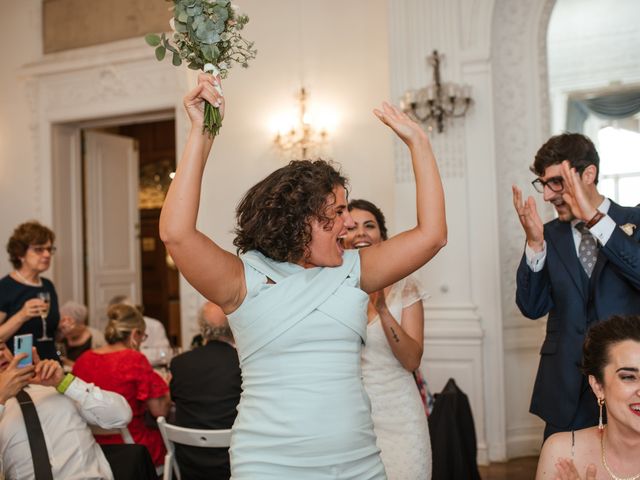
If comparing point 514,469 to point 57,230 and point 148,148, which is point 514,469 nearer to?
Answer: point 57,230

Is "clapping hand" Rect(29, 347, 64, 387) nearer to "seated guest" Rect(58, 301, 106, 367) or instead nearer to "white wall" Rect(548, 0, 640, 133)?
"seated guest" Rect(58, 301, 106, 367)

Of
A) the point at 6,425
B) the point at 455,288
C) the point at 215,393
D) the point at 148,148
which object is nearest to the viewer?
the point at 6,425

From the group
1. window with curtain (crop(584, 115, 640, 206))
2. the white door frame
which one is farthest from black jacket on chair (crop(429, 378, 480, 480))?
the white door frame

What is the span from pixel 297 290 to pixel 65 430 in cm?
161

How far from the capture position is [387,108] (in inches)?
63.1

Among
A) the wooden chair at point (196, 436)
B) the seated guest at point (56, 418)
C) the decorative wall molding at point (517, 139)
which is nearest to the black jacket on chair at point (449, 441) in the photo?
the wooden chair at point (196, 436)

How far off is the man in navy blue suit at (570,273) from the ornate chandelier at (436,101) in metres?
2.12

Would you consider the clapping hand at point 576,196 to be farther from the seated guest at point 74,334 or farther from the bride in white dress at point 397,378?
the seated guest at point 74,334

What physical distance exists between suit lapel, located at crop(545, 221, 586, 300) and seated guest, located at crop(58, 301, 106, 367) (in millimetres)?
3262

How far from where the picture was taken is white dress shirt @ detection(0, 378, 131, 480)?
2494 millimetres

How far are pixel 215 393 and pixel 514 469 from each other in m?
2.43

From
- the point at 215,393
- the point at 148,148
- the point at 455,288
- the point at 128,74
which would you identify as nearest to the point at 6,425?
the point at 215,393

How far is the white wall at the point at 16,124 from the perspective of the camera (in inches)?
272

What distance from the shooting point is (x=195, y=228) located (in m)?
1.36
